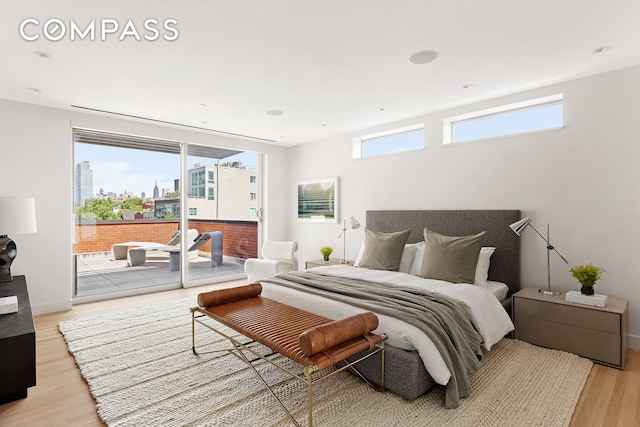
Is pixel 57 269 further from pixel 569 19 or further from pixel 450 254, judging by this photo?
pixel 569 19

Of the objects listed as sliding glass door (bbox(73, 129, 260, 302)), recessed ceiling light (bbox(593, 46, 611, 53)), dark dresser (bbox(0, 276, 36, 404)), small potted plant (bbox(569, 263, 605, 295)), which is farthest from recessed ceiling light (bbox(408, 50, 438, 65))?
sliding glass door (bbox(73, 129, 260, 302))

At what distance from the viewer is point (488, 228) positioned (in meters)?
3.79

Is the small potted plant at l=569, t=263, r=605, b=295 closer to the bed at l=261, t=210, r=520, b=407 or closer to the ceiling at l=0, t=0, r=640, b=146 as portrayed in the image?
the bed at l=261, t=210, r=520, b=407

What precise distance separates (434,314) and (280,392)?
121cm

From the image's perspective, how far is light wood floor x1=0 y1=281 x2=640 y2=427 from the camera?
2.05m

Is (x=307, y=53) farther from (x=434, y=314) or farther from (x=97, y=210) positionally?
(x=97, y=210)

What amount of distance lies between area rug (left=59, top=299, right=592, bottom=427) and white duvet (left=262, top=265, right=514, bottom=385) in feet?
0.81

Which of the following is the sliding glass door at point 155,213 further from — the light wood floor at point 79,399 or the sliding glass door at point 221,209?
the light wood floor at point 79,399

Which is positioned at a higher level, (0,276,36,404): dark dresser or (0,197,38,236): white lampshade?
(0,197,38,236): white lampshade

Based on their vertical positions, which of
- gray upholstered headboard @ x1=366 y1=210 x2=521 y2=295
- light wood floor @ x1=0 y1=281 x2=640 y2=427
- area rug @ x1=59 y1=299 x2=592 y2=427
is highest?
gray upholstered headboard @ x1=366 y1=210 x2=521 y2=295

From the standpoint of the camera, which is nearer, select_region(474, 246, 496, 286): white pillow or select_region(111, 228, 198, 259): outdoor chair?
select_region(474, 246, 496, 286): white pillow

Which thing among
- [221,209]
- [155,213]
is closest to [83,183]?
[155,213]

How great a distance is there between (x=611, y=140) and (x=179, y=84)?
4.18 metres

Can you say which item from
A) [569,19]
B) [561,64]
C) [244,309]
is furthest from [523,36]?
[244,309]
